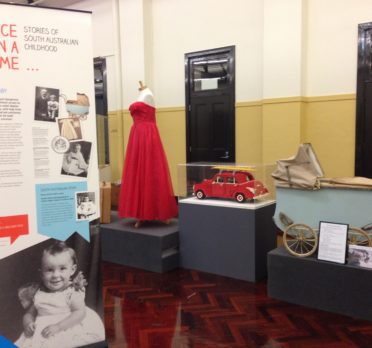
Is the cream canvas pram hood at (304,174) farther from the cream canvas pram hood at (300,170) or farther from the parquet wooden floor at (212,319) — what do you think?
the parquet wooden floor at (212,319)

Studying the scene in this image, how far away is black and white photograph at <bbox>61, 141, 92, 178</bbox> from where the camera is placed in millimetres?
2207

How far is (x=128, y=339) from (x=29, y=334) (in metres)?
0.76

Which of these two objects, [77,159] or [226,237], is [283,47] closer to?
[226,237]

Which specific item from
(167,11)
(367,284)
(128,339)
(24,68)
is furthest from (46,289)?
(167,11)

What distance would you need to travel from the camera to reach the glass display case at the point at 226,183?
Answer: 3832 millimetres

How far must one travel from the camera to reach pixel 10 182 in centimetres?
205

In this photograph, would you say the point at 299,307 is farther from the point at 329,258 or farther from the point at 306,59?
the point at 306,59

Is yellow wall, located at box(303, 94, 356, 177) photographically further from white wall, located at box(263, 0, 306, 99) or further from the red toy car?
the red toy car

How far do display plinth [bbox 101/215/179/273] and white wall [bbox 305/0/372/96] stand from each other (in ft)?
8.68

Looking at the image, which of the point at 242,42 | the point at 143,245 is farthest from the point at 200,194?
the point at 242,42

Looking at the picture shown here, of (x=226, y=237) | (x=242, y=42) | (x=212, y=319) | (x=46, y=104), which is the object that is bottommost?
(x=212, y=319)

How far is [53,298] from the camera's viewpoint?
7.18 feet

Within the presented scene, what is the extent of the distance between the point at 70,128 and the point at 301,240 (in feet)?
6.65

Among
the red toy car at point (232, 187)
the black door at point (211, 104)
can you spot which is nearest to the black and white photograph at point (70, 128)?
the red toy car at point (232, 187)
